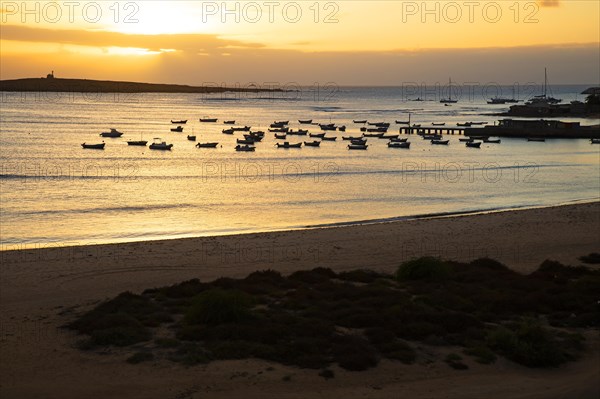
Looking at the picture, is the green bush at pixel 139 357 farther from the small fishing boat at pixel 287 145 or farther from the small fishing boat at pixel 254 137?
the small fishing boat at pixel 254 137

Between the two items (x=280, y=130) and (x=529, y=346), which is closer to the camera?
(x=529, y=346)

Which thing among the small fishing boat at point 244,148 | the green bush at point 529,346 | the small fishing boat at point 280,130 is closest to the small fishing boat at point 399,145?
the small fishing boat at point 244,148

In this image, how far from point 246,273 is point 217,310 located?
627 cm

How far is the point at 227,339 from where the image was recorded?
44.9ft

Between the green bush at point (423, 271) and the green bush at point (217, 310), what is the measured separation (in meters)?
5.42

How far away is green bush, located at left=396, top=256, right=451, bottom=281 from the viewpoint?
18359 mm

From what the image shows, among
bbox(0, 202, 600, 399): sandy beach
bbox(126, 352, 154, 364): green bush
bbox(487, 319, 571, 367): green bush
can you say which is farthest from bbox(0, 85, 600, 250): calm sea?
bbox(487, 319, 571, 367): green bush

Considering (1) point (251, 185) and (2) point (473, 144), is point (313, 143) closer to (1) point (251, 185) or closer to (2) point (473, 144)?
(2) point (473, 144)

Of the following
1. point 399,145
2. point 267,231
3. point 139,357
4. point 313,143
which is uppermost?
point 313,143

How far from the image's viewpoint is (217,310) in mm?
14391

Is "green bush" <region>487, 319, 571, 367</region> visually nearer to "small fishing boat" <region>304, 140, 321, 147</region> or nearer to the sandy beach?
the sandy beach

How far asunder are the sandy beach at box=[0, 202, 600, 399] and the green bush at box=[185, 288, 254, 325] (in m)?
1.86

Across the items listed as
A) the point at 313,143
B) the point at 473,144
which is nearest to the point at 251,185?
the point at 313,143

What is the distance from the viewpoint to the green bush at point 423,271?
18.4 metres
